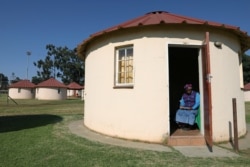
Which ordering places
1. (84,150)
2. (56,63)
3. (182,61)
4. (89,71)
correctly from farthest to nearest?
(56,63) → (182,61) → (89,71) → (84,150)

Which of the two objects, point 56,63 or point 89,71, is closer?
point 89,71

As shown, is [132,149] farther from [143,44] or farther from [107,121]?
[143,44]

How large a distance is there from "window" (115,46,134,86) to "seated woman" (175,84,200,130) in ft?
6.15

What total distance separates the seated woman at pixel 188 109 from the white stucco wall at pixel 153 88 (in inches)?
21.8

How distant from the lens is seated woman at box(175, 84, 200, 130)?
7809 mm

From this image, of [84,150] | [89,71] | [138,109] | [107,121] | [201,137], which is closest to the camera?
[84,150]

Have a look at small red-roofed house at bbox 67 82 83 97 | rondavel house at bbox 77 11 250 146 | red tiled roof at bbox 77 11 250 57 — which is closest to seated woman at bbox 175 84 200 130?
rondavel house at bbox 77 11 250 146

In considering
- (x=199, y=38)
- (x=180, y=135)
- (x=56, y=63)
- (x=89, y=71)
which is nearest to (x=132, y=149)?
(x=180, y=135)

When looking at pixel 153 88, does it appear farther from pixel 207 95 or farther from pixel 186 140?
pixel 186 140

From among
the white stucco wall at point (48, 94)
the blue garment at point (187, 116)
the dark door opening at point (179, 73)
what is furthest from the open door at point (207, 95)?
the white stucco wall at point (48, 94)

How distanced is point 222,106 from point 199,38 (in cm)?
225

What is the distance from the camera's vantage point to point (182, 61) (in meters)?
11.3

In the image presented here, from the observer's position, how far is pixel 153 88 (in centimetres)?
746

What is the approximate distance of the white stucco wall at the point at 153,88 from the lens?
24.3 ft
